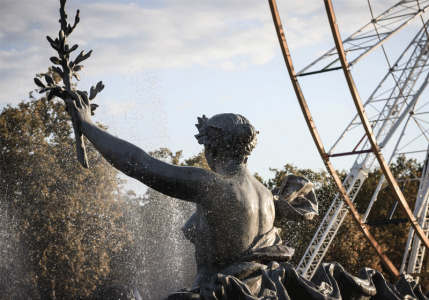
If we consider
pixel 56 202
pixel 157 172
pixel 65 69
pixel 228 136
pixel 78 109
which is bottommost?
pixel 157 172

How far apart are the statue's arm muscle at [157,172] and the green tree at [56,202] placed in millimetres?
15593

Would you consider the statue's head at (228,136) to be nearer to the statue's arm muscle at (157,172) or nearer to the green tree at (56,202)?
the statue's arm muscle at (157,172)

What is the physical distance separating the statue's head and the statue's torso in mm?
170

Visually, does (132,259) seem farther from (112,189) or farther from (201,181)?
(201,181)

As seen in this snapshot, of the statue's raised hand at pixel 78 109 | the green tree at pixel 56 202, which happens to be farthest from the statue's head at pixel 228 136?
the green tree at pixel 56 202

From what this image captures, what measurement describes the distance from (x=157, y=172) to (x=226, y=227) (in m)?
0.52

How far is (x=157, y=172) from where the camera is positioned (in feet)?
9.75

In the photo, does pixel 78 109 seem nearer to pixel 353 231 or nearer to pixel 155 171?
pixel 155 171

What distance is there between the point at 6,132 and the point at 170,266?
1519 centimetres

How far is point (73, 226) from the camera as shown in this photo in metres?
19.5

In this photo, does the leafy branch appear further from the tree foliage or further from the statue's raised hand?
the tree foliage

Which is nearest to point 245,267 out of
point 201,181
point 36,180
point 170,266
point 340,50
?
point 201,181

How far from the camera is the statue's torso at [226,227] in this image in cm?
312

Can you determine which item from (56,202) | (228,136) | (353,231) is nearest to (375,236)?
(353,231)
